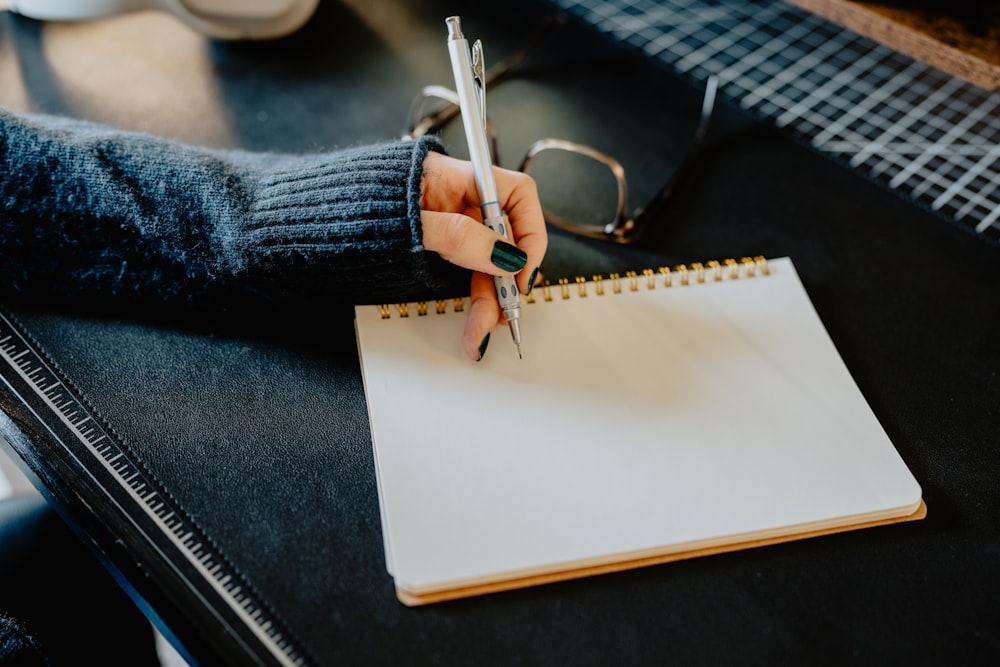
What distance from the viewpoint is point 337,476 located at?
499mm

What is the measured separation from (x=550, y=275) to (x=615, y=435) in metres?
0.16

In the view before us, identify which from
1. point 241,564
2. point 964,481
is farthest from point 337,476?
point 964,481

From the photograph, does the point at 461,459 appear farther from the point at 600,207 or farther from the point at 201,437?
the point at 600,207

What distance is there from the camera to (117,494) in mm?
481

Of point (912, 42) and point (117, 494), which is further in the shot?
point (912, 42)

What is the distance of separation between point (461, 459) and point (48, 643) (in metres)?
0.30

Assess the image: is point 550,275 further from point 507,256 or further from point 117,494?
point 117,494

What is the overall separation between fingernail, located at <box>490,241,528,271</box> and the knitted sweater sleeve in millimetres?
53

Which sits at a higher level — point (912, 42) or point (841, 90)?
point (912, 42)

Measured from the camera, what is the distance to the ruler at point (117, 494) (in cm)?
44

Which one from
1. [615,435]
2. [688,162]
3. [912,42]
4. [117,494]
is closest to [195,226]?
[117,494]

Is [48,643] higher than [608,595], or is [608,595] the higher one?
[608,595]

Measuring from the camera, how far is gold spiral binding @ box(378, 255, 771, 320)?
583 millimetres

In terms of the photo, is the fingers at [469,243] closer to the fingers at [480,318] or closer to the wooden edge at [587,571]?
the fingers at [480,318]
